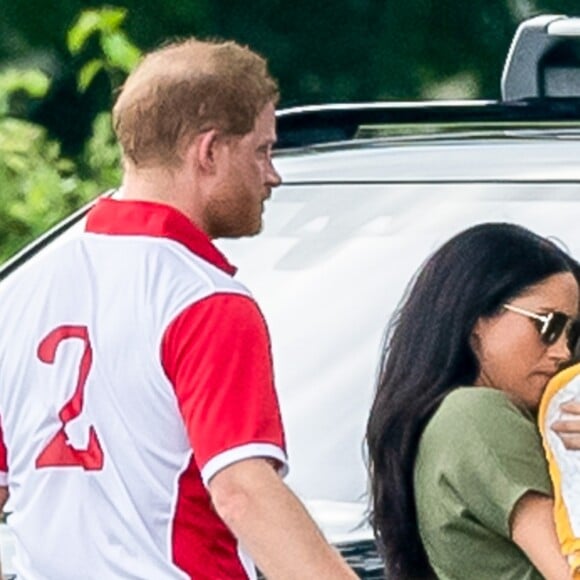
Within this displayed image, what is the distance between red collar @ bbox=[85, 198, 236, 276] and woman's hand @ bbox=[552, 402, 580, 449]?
47 cm

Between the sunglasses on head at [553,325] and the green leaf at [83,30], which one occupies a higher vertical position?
the sunglasses on head at [553,325]

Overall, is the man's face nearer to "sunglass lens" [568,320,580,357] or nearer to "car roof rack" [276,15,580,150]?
"sunglass lens" [568,320,580,357]

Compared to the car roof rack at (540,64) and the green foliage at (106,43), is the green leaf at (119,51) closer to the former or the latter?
the green foliage at (106,43)

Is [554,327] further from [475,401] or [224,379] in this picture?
[224,379]

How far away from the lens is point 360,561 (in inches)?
167

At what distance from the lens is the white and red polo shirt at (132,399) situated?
3557 mm

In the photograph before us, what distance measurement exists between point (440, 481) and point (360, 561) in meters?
0.42

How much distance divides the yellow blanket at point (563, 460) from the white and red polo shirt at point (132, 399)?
1.13ft

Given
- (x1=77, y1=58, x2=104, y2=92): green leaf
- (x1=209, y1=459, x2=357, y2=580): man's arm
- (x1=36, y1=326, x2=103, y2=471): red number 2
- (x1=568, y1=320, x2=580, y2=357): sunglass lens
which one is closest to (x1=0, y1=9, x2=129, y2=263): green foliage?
(x1=77, y1=58, x2=104, y2=92): green leaf

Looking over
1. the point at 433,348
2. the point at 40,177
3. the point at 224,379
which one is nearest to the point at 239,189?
the point at 224,379

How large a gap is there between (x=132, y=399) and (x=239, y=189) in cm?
31

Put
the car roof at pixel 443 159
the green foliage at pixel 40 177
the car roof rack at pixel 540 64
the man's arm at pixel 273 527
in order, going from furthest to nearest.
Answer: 1. the green foliage at pixel 40 177
2. the car roof rack at pixel 540 64
3. the car roof at pixel 443 159
4. the man's arm at pixel 273 527

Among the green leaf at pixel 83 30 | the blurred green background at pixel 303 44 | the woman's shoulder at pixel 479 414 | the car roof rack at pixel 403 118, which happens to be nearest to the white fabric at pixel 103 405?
the woman's shoulder at pixel 479 414

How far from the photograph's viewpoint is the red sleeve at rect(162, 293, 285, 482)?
Answer: 354 cm
